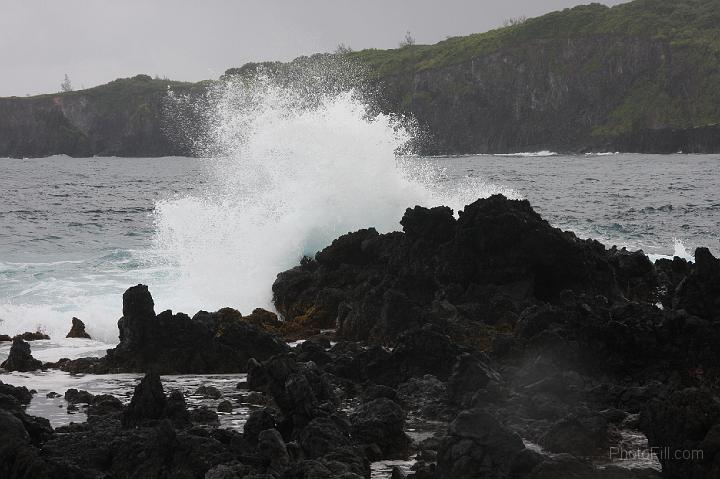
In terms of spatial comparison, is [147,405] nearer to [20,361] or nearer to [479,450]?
[479,450]

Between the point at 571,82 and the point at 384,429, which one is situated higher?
the point at 571,82

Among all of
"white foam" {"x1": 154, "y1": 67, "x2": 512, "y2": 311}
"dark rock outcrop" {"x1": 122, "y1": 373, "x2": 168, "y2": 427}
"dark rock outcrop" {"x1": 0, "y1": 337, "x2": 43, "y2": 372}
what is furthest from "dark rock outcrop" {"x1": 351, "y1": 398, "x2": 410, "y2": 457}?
"white foam" {"x1": 154, "y1": 67, "x2": 512, "y2": 311}

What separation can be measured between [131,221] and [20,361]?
2961 cm

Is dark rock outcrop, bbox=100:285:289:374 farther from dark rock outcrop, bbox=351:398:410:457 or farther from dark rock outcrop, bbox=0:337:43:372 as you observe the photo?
dark rock outcrop, bbox=351:398:410:457

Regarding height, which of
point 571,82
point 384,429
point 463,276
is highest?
point 571,82

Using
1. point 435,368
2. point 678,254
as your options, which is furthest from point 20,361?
point 678,254

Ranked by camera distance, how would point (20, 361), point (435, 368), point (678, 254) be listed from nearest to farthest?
point (435, 368) < point (20, 361) < point (678, 254)

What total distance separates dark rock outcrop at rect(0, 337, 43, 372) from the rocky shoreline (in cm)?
3

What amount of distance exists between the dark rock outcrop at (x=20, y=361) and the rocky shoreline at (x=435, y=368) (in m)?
0.03

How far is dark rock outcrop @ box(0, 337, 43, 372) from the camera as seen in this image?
15.7 metres

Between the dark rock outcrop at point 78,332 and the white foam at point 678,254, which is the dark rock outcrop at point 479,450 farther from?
the white foam at point 678,254

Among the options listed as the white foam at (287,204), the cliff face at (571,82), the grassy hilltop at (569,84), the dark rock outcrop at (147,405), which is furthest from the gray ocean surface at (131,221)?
the cliff face at (571,82)

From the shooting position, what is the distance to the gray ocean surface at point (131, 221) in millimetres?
24531

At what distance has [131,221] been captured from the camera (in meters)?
44.7
